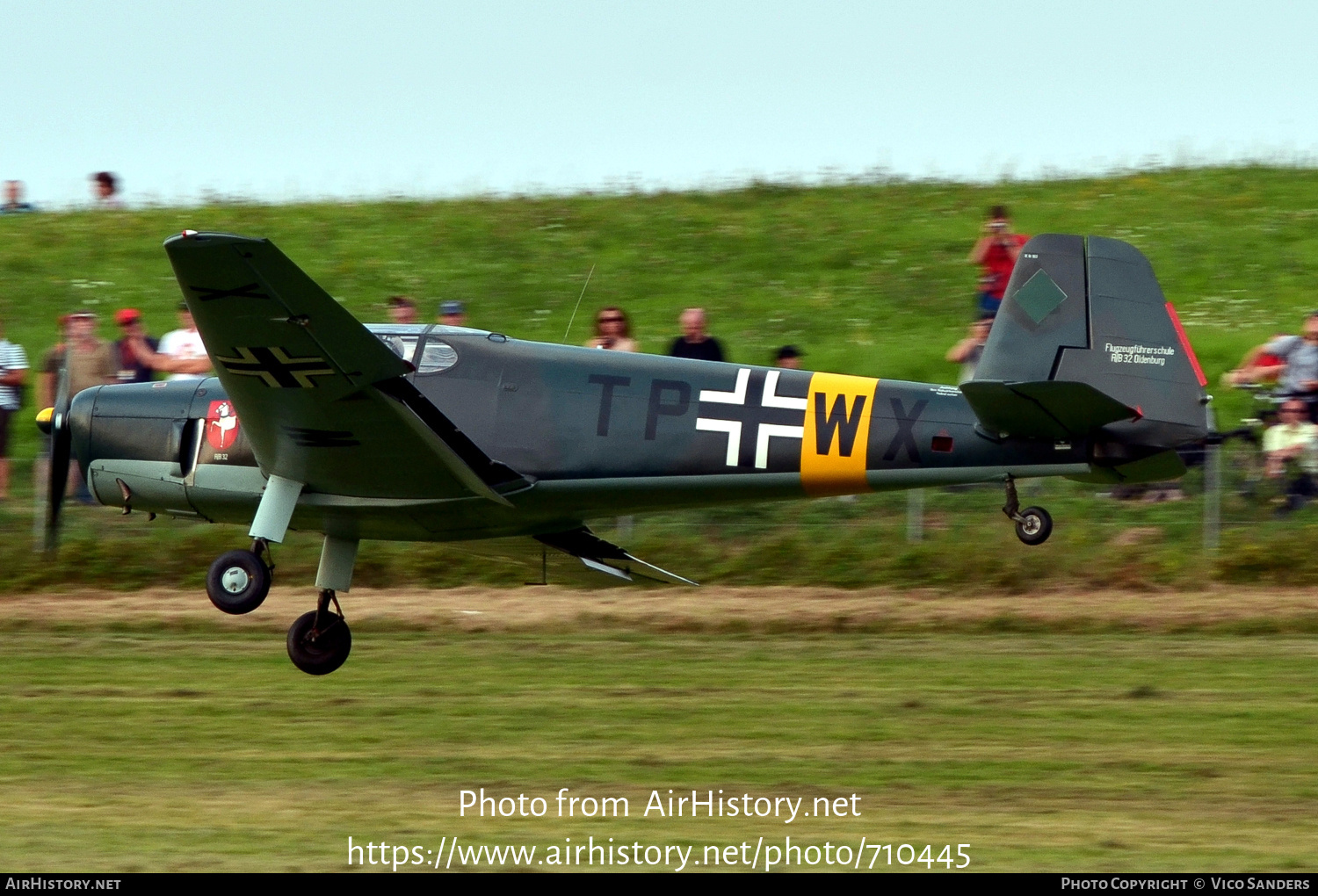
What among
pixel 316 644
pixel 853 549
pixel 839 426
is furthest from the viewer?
pixel 853 549

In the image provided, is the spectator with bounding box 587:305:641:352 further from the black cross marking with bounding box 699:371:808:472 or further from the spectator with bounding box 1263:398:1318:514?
the spectator with bounding box 1263:398:1318:514

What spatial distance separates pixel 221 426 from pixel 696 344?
4298 millimetres

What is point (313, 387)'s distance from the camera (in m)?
9.73

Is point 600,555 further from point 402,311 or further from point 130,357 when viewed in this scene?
point 130,357

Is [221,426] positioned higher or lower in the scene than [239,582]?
higher

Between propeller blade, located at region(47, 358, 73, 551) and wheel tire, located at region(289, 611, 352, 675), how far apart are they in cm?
172

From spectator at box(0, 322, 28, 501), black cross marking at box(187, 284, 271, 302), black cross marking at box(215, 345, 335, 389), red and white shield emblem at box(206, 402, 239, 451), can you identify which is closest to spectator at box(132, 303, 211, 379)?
spectator at box(0, 322, 28, 501)

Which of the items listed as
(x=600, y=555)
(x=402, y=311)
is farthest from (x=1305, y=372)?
(x=402, y=311)

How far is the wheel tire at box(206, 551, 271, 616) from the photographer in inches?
404

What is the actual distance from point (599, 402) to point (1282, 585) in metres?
7.05

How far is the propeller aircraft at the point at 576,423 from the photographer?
31.5ft

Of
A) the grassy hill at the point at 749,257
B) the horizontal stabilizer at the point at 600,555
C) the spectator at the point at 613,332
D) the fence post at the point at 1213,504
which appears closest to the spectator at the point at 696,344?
the spectator at the point at 613,332

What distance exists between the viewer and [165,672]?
38.9 ft

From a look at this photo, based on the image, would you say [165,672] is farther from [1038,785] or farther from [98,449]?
[1038,785]
